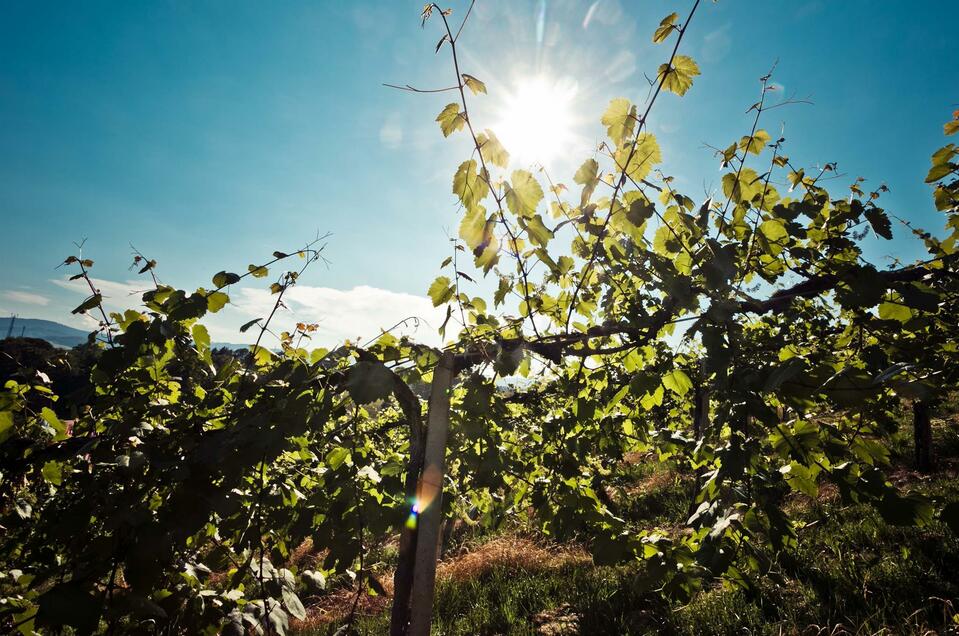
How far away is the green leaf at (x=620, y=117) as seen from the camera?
1.55 meters

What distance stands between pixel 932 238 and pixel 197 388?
4.35 m

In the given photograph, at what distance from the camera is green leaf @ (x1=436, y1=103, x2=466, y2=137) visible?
1.37 meters

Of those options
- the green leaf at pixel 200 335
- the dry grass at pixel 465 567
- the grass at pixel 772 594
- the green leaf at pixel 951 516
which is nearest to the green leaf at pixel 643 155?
the green leaf at pixel 951 516

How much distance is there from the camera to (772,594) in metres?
4.07

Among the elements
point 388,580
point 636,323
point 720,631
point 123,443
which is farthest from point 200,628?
point 388,580

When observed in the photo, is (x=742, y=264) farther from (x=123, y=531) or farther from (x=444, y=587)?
(x=444, y=587)

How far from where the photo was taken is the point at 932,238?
254cm

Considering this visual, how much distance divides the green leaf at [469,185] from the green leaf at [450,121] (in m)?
0.11

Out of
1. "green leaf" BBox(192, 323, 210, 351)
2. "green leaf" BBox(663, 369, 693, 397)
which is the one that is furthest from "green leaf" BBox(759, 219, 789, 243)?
"green leaf" BBox(192, 323, 210, 351)

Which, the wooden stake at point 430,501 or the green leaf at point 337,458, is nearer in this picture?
the wooden stake at point 430,501

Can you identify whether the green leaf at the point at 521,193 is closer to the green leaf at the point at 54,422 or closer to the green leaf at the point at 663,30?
the green leaf at the point at 663,30

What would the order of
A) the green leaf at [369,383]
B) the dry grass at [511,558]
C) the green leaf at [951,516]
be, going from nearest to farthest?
the green leaf at [951,516]
the green leaf at [369,383]
the dry grass at [511,558]

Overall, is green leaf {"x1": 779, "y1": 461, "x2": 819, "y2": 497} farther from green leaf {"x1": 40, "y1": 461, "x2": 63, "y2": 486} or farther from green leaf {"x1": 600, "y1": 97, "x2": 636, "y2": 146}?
green leaf {"x1": 40, "y1": 461, "x2": 63, "y2": 486}

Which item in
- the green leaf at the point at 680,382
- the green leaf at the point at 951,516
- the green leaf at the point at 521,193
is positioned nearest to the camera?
the green leaf at the point at 951,516
